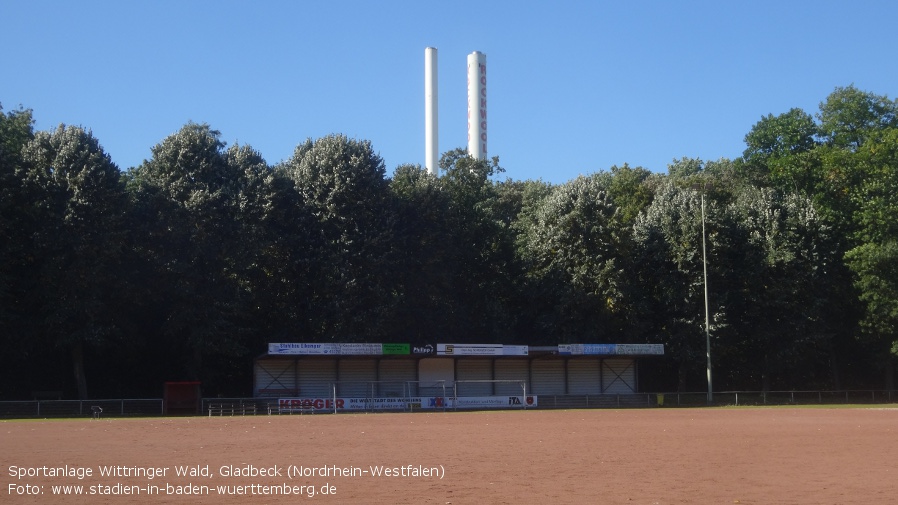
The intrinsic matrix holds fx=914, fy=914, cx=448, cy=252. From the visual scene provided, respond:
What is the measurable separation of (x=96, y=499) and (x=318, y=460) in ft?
23.2

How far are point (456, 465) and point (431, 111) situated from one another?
95708 mm

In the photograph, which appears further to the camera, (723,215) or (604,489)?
(723,215)

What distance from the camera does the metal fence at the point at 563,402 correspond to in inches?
1854

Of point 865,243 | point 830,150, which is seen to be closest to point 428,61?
point 830,150

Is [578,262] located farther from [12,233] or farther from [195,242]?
[12,233]

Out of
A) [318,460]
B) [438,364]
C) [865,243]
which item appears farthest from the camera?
[865,243]

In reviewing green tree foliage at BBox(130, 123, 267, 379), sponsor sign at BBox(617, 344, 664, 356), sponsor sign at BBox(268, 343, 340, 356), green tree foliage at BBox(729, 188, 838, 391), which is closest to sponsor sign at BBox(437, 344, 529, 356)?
sponsor sign at BBox(617, 344, 664, 356)

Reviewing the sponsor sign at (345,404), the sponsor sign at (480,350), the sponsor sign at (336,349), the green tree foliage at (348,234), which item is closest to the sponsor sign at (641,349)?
the sponsor sign at (480,350)

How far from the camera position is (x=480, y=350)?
57250mm

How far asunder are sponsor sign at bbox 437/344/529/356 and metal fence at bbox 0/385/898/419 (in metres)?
2.72

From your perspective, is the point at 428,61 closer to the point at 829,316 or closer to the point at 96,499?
the point at 829,316

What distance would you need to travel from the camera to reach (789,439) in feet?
96.2

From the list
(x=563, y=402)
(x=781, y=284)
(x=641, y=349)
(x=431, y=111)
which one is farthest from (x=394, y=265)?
(x=431, y=111)

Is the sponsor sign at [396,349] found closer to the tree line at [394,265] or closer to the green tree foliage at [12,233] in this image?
the tree line at [394,265]
